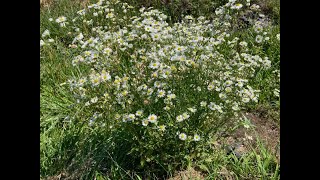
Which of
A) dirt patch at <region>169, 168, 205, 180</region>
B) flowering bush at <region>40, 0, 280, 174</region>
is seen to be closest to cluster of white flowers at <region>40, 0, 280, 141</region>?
flowering bush at <region>40, 0, 280, 174</region>

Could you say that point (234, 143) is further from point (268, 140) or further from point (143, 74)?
point (143, 74)

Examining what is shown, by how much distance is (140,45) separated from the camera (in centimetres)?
272

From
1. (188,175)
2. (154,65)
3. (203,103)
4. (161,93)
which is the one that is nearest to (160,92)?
(161,93)

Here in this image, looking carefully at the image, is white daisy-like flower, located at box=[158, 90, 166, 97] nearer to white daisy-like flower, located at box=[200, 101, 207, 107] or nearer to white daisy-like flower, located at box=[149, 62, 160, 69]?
white daisy-like flower, located at box=[149, 62, 160, 69]

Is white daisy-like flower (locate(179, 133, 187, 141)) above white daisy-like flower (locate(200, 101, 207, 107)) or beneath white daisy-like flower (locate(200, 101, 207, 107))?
beneath

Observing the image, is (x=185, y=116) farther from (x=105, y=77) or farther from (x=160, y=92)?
(x=105, y=77)

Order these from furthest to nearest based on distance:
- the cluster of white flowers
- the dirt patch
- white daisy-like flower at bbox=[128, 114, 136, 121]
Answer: the dirt patch → the cluster of white flowers → white daisy-like flower at bbox=[128, 114, 136, 121]

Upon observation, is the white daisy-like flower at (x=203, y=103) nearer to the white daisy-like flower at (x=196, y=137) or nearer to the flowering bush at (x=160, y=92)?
the flowering bush at (x=160, y=92)

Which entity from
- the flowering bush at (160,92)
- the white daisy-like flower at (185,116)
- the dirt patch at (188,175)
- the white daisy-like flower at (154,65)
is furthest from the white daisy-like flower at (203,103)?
the dirt patch at (188,175)

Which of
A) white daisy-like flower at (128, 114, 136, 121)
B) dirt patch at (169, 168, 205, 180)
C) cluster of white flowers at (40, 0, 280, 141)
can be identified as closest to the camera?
white daisy-like flower at (128, 114, 136, 121)

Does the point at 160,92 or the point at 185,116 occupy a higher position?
the point at 160,92

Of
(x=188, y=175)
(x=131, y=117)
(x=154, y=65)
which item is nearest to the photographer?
(x=131, y=117)

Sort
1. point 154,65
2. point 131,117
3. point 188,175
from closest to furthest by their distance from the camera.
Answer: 1. point 131,117
2. point 154,65
3. point 188,175

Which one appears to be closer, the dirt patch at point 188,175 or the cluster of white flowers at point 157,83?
the cluster of white flowers at point 157,83
